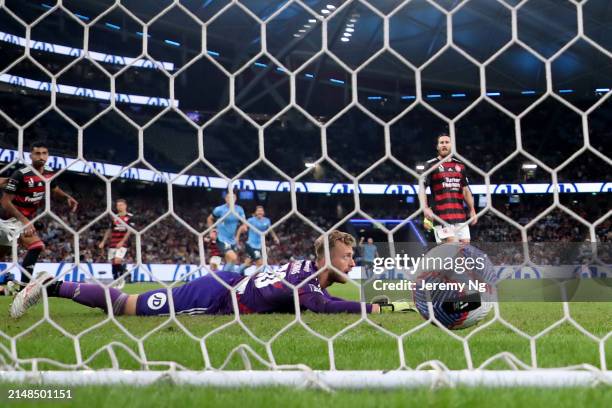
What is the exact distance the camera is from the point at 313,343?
222 cm

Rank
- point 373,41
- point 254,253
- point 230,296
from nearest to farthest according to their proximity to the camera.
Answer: point 230,296 < point 254,253 < point 373,41

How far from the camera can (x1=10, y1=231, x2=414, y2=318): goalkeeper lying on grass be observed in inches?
131

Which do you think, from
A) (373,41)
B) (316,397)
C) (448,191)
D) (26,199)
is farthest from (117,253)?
(373,41)

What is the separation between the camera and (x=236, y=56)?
66.2 ft

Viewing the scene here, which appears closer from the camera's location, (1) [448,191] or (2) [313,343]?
(2) [313,343]

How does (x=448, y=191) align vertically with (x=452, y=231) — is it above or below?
above

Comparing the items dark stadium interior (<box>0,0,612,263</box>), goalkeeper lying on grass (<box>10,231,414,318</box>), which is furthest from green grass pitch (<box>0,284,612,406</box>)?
dark stadium interior (<box>0,0,612,263</box>)

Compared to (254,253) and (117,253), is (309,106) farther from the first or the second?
(117,253)

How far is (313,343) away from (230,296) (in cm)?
139

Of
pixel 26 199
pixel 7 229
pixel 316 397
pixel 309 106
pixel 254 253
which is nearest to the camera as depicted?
pixel 316 397

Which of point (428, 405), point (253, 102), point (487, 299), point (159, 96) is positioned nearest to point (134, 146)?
point (159, 96)

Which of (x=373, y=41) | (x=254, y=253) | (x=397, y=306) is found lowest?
(x=397, y=306)

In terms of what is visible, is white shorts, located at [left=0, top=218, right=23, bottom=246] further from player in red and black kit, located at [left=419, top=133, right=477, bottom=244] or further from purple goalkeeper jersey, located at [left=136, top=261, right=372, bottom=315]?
player in red and black kit, located at [left=419, top=133, right=477, bottom=244]

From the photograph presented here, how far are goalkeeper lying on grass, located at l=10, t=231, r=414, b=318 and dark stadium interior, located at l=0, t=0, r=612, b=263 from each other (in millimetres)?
12577
